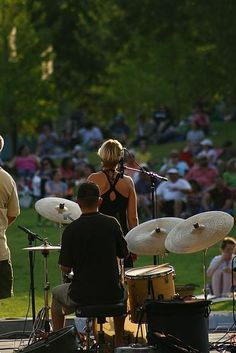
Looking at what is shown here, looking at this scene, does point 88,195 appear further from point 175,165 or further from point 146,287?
point 175,165

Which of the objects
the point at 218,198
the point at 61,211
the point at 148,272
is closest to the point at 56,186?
the point at 218,198

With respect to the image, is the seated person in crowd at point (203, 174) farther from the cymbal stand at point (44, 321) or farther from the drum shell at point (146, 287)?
the drum shell at point (146, 287)

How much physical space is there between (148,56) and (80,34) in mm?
5447

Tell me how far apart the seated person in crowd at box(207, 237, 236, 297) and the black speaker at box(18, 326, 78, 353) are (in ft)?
20.4

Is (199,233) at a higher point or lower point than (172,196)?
lower

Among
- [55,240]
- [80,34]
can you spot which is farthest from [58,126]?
[55,240]

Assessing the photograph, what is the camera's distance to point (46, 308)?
12961 mm

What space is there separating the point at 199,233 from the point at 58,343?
1675 millimetres

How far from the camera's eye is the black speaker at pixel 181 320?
39.3ft

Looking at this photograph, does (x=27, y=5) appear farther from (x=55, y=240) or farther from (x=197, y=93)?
(x=55, y=240)

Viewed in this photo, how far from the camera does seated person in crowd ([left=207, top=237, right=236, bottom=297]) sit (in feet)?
58.1

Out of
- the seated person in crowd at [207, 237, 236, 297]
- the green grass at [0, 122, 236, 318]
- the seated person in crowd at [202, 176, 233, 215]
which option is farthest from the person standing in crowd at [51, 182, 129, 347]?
the seated person in crowd at [202, 176, 233, 215]

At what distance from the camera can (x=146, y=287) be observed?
12367mm

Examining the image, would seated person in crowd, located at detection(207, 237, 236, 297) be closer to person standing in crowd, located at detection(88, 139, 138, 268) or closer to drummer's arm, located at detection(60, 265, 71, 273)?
person standing in crowd, located at detection(88, 139, 138, 268)
